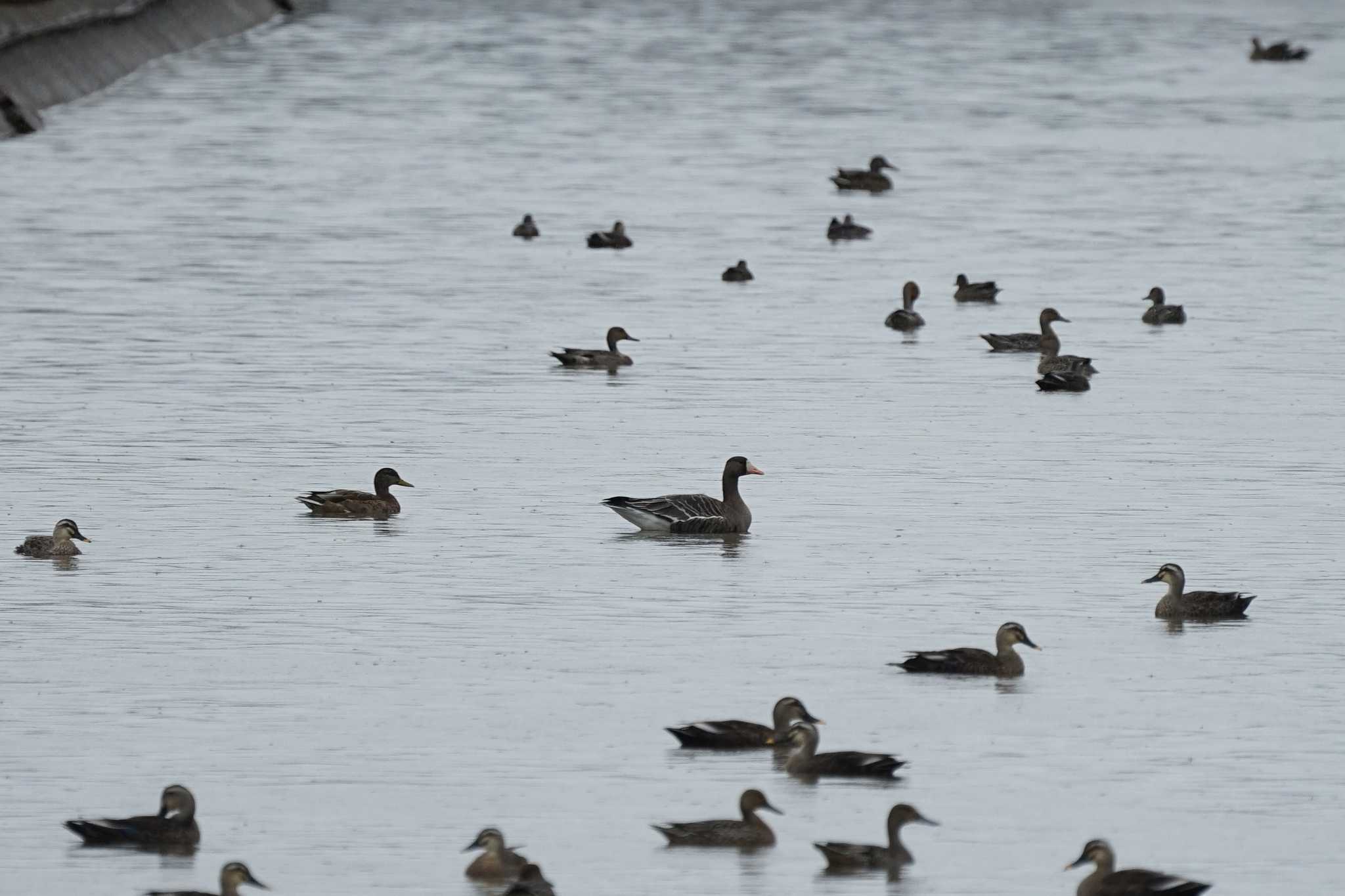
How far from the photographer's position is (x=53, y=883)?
14.6 metres

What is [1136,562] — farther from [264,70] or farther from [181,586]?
[264,70]

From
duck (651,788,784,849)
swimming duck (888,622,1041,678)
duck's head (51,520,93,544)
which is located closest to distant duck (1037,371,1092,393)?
duck's head (51,520,93,544)

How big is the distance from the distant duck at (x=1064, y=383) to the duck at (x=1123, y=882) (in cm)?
1846

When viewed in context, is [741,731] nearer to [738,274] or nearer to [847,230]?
[738,274]

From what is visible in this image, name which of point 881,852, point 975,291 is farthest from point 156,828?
point 975,291

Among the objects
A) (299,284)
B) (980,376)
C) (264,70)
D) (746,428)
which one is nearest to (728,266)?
(299,284)

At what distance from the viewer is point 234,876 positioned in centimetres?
1395

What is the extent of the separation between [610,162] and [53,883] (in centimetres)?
4752

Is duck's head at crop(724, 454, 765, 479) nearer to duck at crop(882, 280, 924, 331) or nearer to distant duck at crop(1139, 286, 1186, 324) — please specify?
duck at crop(882, 280, 924, 331)

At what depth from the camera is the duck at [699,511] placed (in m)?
24.1

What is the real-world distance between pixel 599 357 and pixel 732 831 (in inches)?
747

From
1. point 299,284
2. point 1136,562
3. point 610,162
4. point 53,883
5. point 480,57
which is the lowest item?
point 53,883

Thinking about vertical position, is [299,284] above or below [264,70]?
below

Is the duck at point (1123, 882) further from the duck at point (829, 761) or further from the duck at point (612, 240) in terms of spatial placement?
the duck at point (612, 240)
